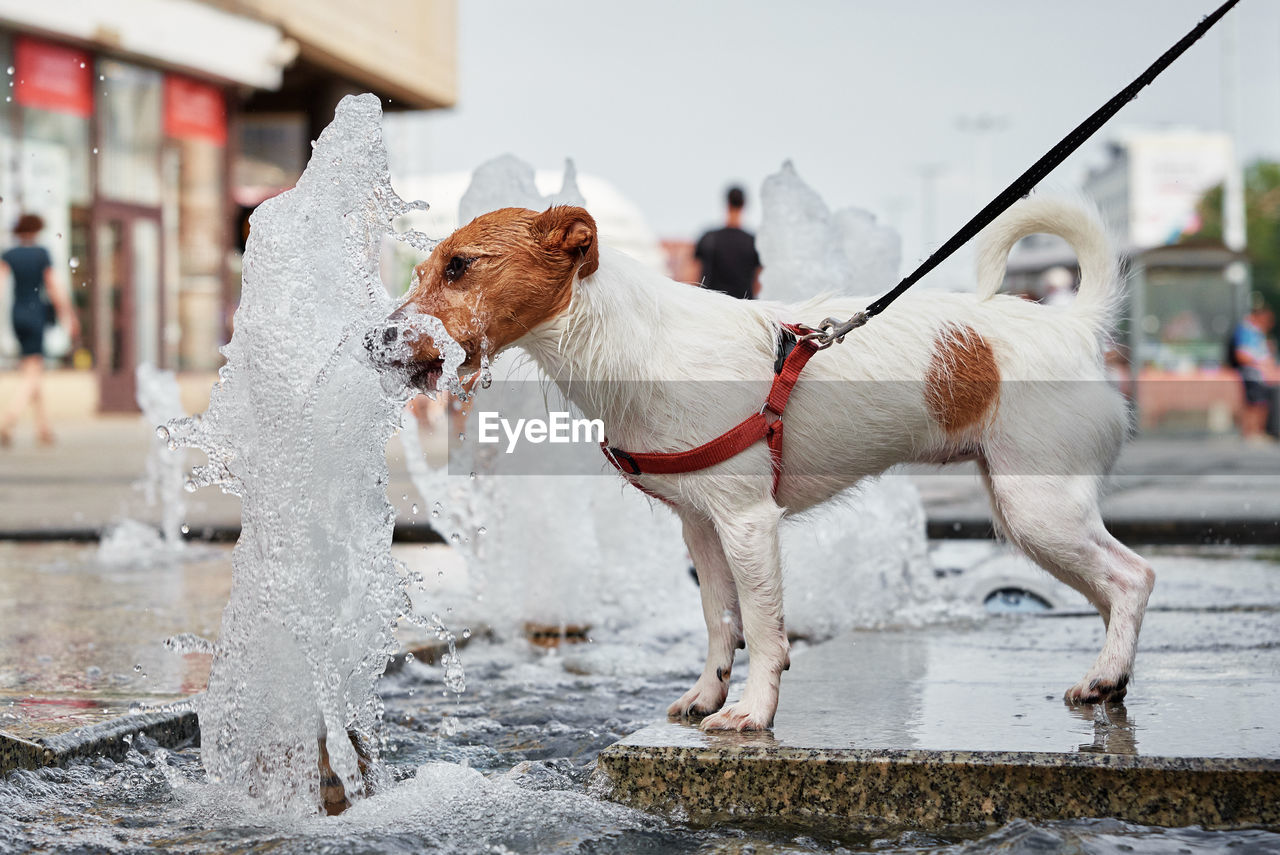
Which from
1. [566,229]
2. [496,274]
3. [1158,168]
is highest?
[1158,168]

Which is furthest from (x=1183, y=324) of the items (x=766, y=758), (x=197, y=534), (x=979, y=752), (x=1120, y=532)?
(x=766, y=758)

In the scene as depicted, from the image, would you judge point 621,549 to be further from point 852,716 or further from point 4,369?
point 4,369

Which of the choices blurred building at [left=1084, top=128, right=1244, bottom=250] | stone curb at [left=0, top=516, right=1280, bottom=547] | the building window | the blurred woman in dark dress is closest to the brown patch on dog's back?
stone curb at [left=0, top=516, right=1280, bottom=547]

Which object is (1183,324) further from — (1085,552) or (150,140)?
(1085,552)

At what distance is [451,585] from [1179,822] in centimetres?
397

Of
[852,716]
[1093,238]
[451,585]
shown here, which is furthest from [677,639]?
[1093,238]

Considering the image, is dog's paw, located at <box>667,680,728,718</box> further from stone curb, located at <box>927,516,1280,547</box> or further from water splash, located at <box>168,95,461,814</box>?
stone curb, located at <box>927,516,1280,547</box>

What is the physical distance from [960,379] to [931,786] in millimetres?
1111

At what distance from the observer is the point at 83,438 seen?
17172mm

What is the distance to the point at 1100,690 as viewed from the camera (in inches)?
142

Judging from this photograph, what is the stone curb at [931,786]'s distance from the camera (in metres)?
2.94

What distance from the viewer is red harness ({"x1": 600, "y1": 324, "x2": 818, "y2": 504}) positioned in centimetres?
339

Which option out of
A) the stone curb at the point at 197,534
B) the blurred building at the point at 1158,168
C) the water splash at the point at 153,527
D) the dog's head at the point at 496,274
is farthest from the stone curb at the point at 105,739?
the blurred building at the point at 1158,168

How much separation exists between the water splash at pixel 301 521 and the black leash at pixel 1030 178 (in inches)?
39.7
